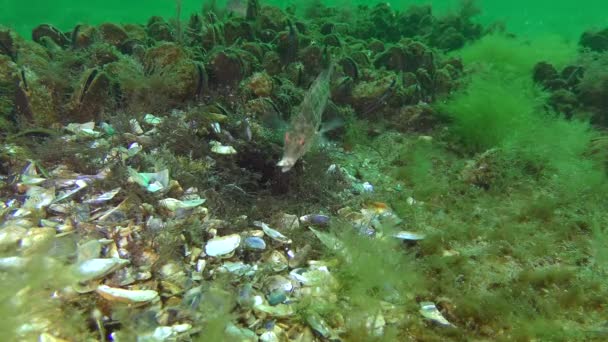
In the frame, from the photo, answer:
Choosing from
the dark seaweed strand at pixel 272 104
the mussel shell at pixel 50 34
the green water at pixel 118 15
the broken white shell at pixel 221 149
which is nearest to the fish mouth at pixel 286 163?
the broken white shell at pixel 221 149

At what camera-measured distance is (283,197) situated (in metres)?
4.64

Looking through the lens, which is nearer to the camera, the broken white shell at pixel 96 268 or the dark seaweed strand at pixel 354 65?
the broken white shell at pixel 96 268

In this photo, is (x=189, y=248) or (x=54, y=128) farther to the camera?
(x=54, y=128)

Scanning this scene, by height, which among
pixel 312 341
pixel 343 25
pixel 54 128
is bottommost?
pixel 312 341

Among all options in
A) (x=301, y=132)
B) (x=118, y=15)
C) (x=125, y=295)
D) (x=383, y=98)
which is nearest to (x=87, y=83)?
(x=301, y=132)

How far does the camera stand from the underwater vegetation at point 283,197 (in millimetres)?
3186

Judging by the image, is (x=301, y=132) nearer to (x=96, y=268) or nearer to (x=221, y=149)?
(x=221, y=149)

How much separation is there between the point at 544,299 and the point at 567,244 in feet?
3.37

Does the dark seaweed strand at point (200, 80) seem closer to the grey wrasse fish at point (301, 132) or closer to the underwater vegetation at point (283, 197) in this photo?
the underwater vegetation at point (283, 197)

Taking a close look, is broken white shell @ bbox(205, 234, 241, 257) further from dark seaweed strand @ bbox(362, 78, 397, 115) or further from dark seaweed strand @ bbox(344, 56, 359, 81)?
dark seaweed strand @ bbox(344, 56, 359, 81)

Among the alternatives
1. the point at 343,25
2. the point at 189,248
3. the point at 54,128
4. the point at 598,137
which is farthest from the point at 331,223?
the point at 343,25

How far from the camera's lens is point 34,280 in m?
2.81

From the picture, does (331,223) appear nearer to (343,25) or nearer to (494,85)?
(494,85)

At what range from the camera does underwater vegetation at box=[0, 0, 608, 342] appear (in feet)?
10.5
